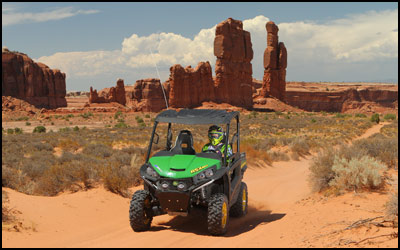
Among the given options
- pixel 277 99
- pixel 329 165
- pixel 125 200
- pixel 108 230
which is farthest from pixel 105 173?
pixel 277 99

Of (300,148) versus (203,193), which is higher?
(203,193)

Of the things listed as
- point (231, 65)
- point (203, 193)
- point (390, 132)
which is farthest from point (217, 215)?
point (231, 65)

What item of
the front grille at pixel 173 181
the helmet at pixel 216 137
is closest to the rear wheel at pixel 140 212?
the front grille at pixel 173 181

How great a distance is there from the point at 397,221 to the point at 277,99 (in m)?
79.3

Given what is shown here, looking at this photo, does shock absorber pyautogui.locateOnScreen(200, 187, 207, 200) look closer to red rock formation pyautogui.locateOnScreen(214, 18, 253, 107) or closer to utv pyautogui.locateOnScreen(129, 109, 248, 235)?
utv pyautogui.locateOnScreen(129, 109, 248, 235)

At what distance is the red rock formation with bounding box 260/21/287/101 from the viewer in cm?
8206

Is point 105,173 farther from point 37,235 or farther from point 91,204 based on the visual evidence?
point 37,235

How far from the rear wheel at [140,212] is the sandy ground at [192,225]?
15 cm

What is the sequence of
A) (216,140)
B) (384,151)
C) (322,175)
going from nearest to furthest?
(216,140) → (322,175) → (384,151)

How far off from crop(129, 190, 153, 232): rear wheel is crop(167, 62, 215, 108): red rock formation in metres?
66.2

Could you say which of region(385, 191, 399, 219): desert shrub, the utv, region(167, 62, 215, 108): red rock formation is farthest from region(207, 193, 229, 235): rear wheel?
region(167, 62, 215, 108): red rock formation

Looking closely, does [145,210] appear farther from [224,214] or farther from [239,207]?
[239,207]

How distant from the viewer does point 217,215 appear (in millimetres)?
6250

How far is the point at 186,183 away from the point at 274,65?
79.5 metres
